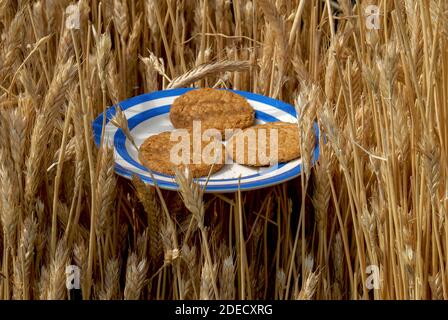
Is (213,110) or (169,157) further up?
(213,110)

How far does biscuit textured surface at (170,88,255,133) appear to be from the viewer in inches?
51.6

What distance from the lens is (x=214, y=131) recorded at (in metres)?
1.28

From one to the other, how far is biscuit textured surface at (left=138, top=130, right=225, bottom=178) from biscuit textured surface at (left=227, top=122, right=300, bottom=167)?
0.03m

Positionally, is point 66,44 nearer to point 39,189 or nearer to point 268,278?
point 39,189

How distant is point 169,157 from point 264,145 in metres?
0.16

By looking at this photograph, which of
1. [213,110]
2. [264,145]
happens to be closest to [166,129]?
[213,110]

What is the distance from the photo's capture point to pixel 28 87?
102 cm

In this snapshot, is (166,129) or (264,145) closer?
(264,145)

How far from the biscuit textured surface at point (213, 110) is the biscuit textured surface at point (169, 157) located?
0.06m

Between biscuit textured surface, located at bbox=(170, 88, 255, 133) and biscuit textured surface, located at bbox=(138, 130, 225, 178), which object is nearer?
biscuit textured surface, located at bbox=(138, 130, 225, 178)

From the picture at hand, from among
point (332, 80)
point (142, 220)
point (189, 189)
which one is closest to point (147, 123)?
point (142, 220)

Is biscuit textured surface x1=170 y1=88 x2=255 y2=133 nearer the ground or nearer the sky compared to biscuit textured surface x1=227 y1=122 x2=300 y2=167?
nearer the sky

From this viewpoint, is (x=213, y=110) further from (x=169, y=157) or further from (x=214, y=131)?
(x=169, y=157)

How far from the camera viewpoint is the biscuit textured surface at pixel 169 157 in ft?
3.81
